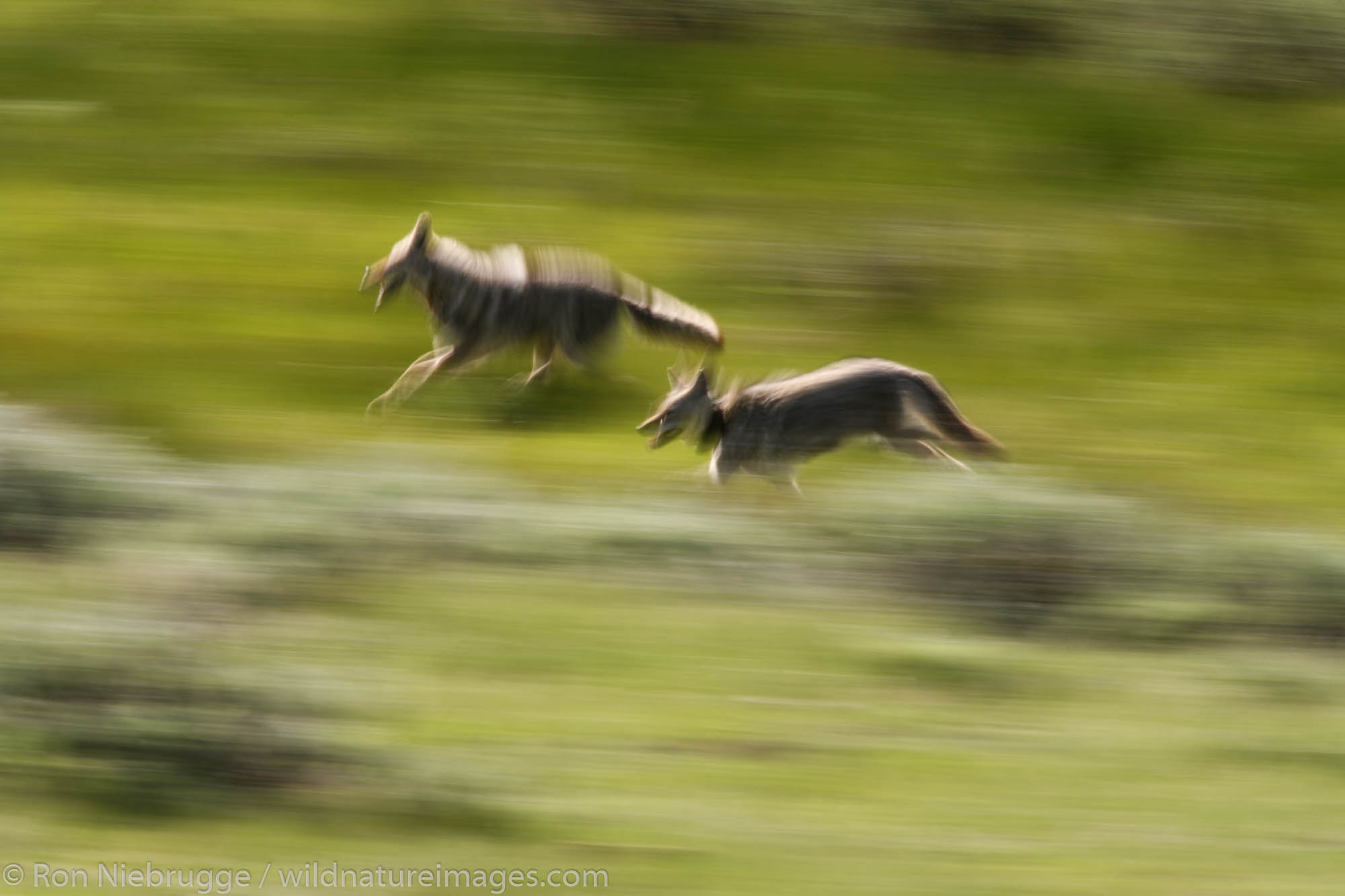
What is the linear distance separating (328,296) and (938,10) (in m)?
7.16

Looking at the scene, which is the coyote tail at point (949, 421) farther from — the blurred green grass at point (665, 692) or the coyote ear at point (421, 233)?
Answer: the coyote ear at point (421, 233)

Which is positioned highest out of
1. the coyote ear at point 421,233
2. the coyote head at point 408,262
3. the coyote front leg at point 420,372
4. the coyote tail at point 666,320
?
the coyote ear at point 421,233

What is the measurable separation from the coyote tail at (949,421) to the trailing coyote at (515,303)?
6.56ft

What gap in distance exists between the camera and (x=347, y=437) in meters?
11.5

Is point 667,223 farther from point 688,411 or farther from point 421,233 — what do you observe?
point 688,411

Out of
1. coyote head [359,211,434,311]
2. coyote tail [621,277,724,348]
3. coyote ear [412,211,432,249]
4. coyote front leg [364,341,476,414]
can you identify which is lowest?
coyote front leg [364,341,476,414]

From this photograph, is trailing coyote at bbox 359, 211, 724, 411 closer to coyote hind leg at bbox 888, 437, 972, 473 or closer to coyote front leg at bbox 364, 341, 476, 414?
coyote front leg at bbox 364, 341, 476, 414

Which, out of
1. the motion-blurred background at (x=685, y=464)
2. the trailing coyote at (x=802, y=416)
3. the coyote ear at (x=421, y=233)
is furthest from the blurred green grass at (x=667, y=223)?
the coyote ear at (x=421, y=233)

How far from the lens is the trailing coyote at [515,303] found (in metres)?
11.9

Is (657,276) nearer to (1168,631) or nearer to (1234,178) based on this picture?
(1234,178)

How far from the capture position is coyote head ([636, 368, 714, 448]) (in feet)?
33.7

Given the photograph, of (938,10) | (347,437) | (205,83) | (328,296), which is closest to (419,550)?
(347,437)

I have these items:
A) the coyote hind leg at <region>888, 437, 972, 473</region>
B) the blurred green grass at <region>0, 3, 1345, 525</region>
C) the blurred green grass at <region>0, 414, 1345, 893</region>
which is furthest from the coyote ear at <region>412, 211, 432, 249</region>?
the blurred green grass at <region>0, 414, 1345, 893</region>

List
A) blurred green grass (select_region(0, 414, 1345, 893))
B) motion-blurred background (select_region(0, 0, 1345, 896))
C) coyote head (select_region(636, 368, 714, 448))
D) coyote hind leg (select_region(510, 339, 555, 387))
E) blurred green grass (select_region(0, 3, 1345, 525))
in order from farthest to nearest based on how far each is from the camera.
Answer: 1. blurred green grass (select_region(0, 3, 1345, 525))
2. coyote hind leg (select_region(510, 339, 555, 387))
3. coyote head (select_region(636, 368, 714, 448))
4. motion-blurred background (select_region(0, 0, 1345, 896))
5. blurred green grass (select_region(0, 414, 1345, 893))
